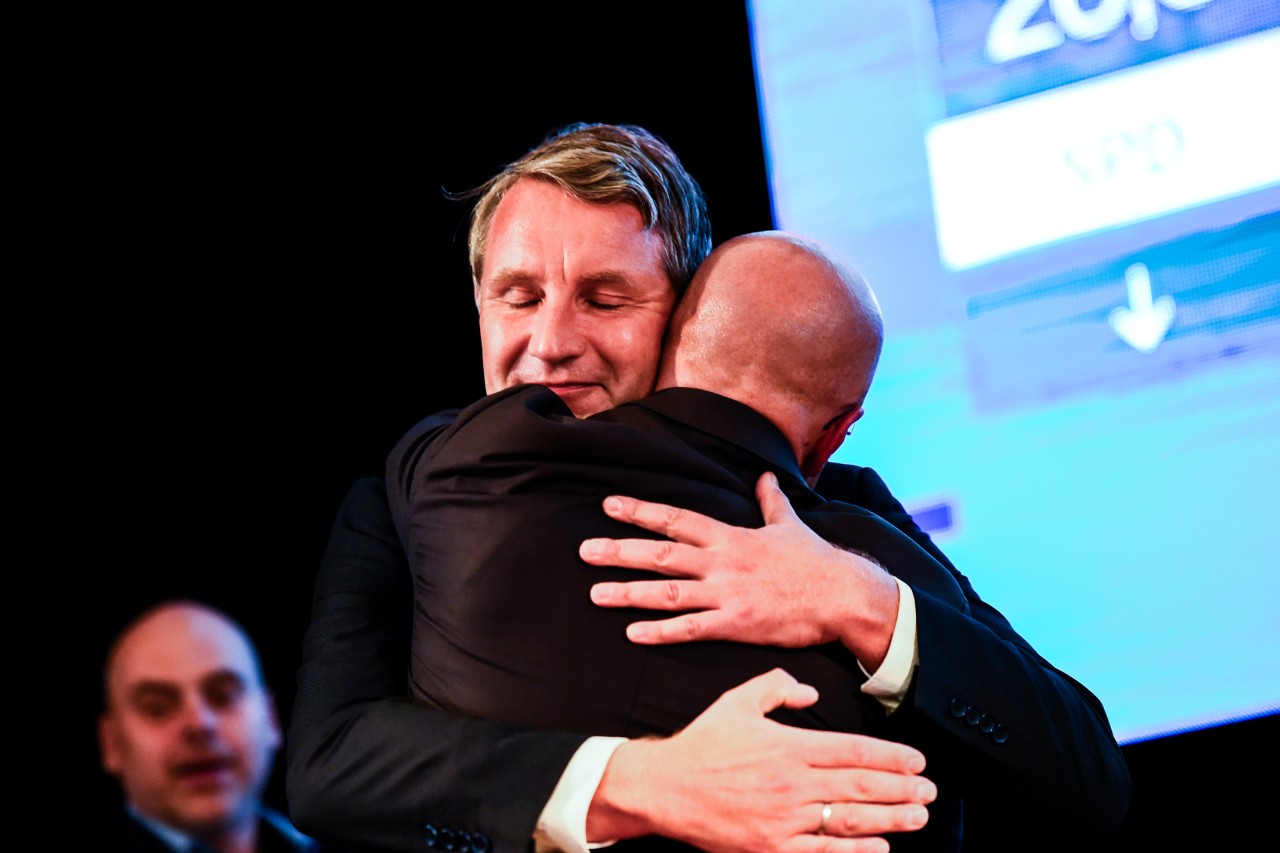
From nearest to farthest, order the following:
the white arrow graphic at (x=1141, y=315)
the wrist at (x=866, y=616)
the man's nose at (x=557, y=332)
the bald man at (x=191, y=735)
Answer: the wrist at (x=866, y=616)
the man's nose at (x=557, y=332)
the white arrow graphic at (x=1141, y=315)
the bald man at (x=191, y=735)

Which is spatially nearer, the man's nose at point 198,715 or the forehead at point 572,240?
the forehead at point 572,240

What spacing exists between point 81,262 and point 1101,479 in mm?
2726

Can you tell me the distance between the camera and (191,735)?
354cm

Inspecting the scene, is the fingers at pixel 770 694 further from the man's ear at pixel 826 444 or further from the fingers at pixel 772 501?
the man's ear at pixel 826 444

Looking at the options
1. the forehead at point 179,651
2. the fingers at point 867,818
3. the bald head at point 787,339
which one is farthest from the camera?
the forehead at point 179,651

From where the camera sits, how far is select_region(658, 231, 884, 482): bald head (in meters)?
1.88

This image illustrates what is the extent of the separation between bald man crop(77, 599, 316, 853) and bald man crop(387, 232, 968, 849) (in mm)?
1813

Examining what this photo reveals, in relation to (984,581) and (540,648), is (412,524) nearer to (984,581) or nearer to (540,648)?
(540,648)

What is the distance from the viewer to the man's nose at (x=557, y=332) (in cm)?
226

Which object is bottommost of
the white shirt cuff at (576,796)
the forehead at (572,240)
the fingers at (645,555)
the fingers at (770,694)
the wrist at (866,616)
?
the white shirt cuff at (576,796)

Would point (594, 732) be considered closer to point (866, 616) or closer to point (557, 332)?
point (866, 616)

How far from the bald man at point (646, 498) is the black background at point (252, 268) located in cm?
174

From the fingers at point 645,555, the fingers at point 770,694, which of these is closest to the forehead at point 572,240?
the fingers at point 645,555

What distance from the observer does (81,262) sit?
3.65m
